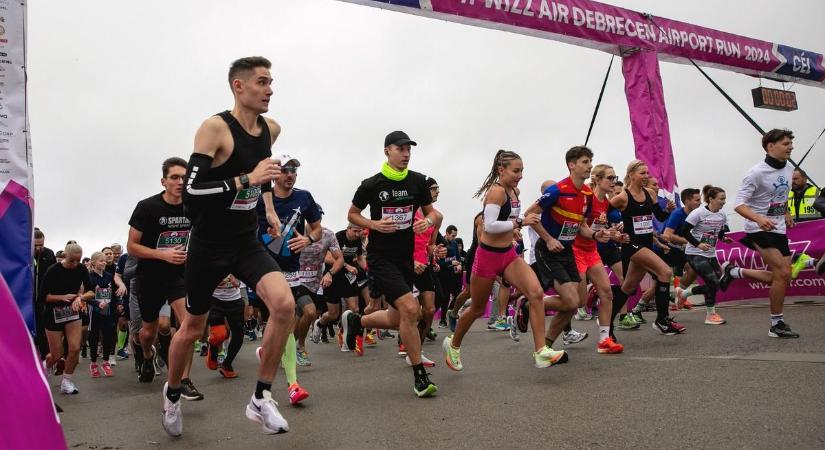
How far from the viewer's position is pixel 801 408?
4.19 m

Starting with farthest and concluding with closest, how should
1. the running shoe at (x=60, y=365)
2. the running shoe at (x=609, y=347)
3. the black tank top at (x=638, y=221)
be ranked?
the running shoe at (x=60, y=365), the black tank top at (x=638, y=221), the running shoe at (x=609, y=347)

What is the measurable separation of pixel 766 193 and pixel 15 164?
739cm

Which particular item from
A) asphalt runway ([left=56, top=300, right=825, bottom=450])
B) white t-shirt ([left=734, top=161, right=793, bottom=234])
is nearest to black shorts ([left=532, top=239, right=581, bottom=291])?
asphalt runway ([left=56, top=300, right=825, bottom=450])

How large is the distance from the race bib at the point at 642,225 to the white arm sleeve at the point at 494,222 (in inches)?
124

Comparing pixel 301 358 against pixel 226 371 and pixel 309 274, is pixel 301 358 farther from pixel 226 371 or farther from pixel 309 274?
pixel 309 274

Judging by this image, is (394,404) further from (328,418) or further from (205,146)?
(205,146)

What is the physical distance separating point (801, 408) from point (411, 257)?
3.51 metres

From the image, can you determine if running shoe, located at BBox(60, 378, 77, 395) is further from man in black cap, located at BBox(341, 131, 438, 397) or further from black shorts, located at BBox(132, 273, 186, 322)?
man in black cap, located at BBox(341, 131, 438, 397)

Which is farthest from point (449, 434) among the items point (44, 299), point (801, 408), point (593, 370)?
point (44, 299)

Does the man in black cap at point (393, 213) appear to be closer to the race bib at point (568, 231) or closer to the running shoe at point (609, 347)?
the race bib at point (568, 231)

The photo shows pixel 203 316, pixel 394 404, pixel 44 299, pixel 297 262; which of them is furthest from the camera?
pixel 44 299

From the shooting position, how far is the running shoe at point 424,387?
5.75m

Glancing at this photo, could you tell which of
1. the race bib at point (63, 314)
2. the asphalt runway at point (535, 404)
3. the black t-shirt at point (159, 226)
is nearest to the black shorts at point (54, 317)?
the race bib at point (63, 314)

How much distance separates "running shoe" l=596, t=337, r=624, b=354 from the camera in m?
7.57
